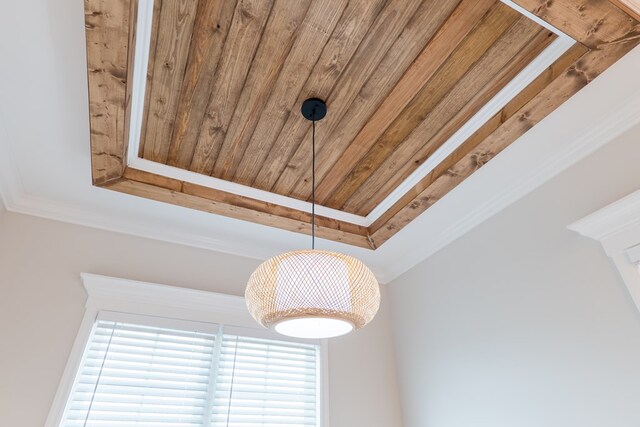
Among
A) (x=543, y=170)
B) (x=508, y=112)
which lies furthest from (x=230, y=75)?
(x=543, y=170)

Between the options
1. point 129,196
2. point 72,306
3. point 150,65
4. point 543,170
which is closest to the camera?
point 150,65

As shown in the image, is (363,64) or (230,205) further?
(230,205)

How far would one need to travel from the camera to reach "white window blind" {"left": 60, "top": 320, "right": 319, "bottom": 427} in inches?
80.8

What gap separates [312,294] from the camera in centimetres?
137

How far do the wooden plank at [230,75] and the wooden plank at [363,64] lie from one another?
41 cm

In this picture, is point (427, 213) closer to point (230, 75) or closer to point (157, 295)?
point (230, 75)

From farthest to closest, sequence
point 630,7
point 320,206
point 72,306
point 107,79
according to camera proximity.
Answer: point 320,206 < point 72,306 < point 107,79 < point 630,7

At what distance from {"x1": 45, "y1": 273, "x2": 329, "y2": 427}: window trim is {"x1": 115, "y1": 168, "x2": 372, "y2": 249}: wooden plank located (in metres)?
0.57

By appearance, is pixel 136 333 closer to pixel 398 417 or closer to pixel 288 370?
pixel 288 370

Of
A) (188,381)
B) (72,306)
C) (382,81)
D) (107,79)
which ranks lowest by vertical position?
(188,381)

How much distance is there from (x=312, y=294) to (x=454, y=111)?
1228 mm

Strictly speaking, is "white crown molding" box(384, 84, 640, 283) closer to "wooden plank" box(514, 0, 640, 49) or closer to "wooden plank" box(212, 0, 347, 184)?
"wooden plank" box(514, 0, 640, 49)

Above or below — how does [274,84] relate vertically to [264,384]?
above

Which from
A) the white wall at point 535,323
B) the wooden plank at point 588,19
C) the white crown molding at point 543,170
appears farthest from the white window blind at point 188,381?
the wooden plank at point 588,19
